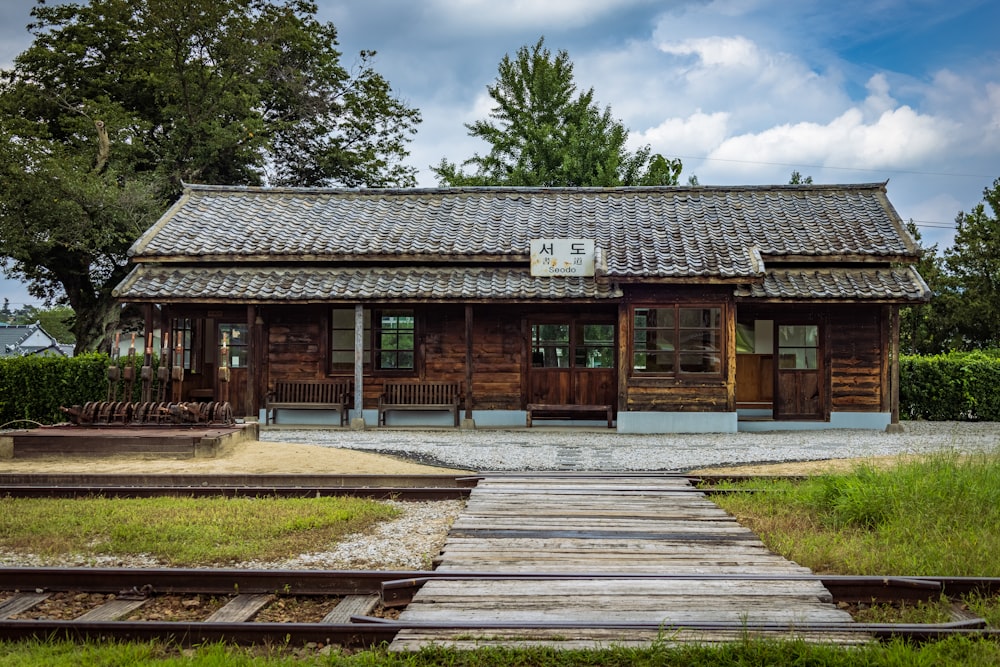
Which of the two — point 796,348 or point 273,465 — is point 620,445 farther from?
point 796,348

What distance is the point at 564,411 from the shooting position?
1569cm

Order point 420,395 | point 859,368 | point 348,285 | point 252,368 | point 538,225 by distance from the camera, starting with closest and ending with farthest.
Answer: point 348,285, point 859,368, point 420,395, point 252,368, point 538,225

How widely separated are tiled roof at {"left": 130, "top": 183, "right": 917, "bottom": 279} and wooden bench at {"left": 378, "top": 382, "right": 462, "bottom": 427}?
265 cm

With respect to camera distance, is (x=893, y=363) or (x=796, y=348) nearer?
(x=893, y=363)

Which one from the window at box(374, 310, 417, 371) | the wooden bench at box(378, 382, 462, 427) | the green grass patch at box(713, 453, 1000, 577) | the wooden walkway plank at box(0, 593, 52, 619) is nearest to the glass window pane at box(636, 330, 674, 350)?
the wooden bench at box(378, 382, 462, 427)

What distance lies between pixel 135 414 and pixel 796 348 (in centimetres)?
1265

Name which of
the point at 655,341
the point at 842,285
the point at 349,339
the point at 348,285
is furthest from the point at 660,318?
the point at 349,339

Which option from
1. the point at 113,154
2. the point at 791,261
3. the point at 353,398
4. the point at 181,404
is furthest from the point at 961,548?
the point at 113,154

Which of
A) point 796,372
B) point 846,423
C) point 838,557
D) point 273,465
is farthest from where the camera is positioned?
point 796,372

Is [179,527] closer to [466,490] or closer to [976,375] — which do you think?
[466,490]

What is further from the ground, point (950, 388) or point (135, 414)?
point (950, 388)

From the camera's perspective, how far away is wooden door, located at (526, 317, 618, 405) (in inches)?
617

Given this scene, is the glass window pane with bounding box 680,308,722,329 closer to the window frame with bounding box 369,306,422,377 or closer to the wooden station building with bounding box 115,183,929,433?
the wooden station building with bounding box 115,183,929,433

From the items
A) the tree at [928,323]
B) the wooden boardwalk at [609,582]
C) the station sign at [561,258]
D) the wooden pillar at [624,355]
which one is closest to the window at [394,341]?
the station sign at [561,258]
